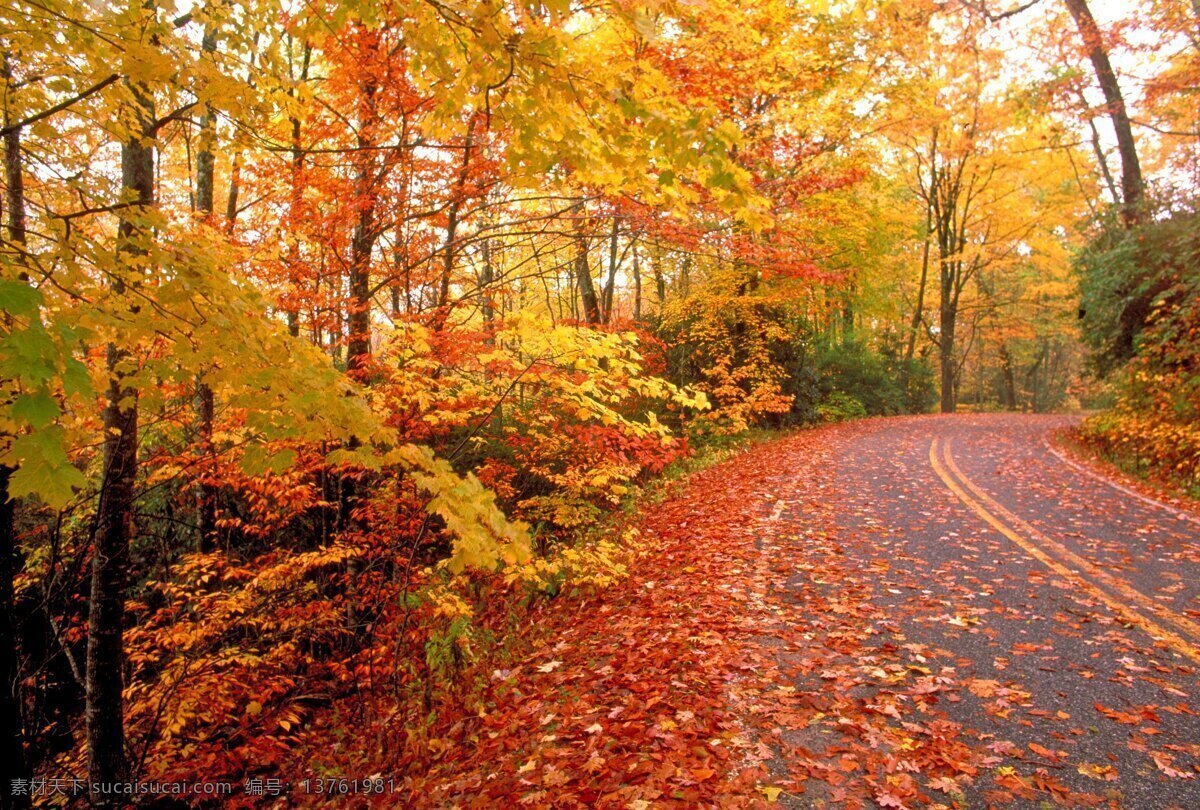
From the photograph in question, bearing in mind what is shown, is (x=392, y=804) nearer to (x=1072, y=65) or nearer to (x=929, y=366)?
(x=1072, y=65)

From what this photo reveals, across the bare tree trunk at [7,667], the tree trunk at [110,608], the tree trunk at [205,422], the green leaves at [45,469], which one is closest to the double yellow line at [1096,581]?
the green leaves at [45,469]

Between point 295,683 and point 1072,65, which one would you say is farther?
point 1072,65

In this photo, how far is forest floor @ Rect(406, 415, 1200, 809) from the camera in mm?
3357

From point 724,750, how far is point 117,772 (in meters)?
4.95

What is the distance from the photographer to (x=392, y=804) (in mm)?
4395

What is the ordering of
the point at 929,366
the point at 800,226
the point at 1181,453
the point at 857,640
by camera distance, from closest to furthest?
the point at 857,640 < the point at 1181,453 < the point at 800,226 < the point at 929,366

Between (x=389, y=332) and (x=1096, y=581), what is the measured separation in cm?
752

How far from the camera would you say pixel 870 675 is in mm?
4355

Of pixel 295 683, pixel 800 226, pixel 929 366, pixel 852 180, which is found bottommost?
pixel 295 683

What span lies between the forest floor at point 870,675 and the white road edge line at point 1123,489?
13cm

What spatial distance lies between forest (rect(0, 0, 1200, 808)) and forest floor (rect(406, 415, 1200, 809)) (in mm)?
254

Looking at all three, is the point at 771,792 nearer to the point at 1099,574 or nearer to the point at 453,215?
the point at 1099,574

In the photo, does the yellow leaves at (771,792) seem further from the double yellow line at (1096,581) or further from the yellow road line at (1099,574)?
the yellow road line at (1099,574)

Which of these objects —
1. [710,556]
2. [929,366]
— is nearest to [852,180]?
[710,556]
